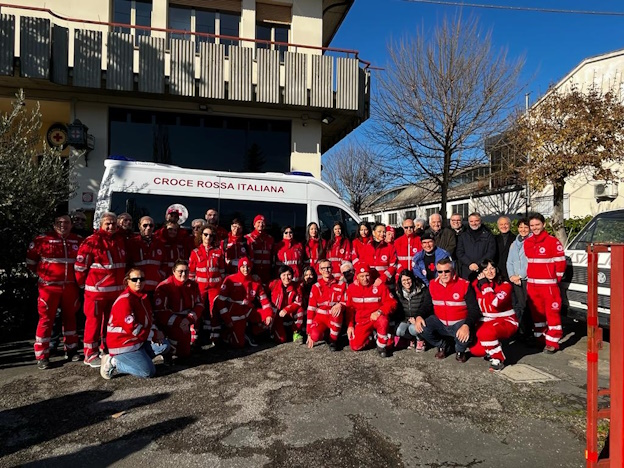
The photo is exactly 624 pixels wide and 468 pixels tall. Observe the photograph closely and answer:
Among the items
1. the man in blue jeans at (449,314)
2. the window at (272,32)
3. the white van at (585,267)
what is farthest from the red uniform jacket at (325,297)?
the window at (272,32)

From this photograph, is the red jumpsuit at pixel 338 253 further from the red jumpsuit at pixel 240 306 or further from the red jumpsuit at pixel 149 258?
the red jumpsuit at pixel 149 258

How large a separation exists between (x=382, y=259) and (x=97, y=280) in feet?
13.1

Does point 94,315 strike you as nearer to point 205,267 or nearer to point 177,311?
point 177,311

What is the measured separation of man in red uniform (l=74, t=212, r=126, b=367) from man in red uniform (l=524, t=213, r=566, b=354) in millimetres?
5573

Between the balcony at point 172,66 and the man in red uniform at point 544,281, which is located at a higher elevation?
the balcony at point 172,66

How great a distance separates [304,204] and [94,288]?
3.96 m

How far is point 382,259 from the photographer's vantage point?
6.39 metres

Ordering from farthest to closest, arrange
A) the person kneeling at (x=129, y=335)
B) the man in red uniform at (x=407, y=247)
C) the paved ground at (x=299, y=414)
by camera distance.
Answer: the man in red uniform at (x=407, y=247) → the person kneeling at (x=129, y=335) → the paved ground at (x=299, y=414)

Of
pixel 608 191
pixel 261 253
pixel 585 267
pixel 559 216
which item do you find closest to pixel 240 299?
pixel 261 253

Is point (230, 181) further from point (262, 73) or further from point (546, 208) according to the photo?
point (546, 208)

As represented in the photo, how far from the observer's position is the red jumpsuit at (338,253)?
21.9 feet

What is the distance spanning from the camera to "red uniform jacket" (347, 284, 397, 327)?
549cm

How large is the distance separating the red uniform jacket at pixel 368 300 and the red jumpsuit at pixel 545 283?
208 cm

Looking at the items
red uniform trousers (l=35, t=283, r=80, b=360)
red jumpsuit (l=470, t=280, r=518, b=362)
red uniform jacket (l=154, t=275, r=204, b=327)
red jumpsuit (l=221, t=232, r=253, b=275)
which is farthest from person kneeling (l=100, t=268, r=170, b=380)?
red jumpsuit (l=470, t=280, r=518, b=362)
